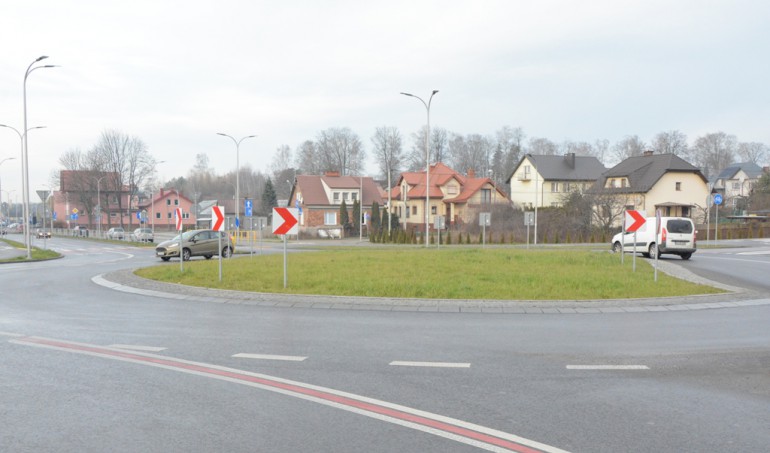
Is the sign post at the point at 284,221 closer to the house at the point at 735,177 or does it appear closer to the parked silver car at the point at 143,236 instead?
the parked silver car at the point at 143,236

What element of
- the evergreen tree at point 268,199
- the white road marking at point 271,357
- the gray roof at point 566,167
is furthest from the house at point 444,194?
the white road marking at point 271,357

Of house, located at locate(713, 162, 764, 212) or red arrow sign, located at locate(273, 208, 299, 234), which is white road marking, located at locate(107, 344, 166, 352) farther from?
house, located at locate(713, 162, 764, 212)

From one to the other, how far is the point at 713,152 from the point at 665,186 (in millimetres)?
73776

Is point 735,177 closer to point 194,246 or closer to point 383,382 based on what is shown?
point 194,246

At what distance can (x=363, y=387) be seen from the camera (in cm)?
655

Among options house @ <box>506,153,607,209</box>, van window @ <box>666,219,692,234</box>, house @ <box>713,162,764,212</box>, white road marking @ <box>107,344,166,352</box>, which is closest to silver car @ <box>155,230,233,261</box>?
van window @ <box>666,219,692,234</box>

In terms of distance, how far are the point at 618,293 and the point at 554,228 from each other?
36490 mm

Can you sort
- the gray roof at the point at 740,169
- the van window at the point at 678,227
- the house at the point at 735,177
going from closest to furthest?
the van window at the point at 678,227
the house at the point at 735,177
the gray roof at the point at 740,169

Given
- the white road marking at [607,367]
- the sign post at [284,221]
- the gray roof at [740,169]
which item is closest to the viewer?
the white road marking at [607,367]

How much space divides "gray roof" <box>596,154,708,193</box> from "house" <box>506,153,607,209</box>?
6.12 meters

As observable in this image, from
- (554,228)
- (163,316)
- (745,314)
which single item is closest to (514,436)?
(163,316)

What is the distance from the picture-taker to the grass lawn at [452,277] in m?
14.8

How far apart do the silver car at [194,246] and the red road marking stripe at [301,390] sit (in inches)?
857

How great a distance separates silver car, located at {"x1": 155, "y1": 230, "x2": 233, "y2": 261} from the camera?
3047cm
